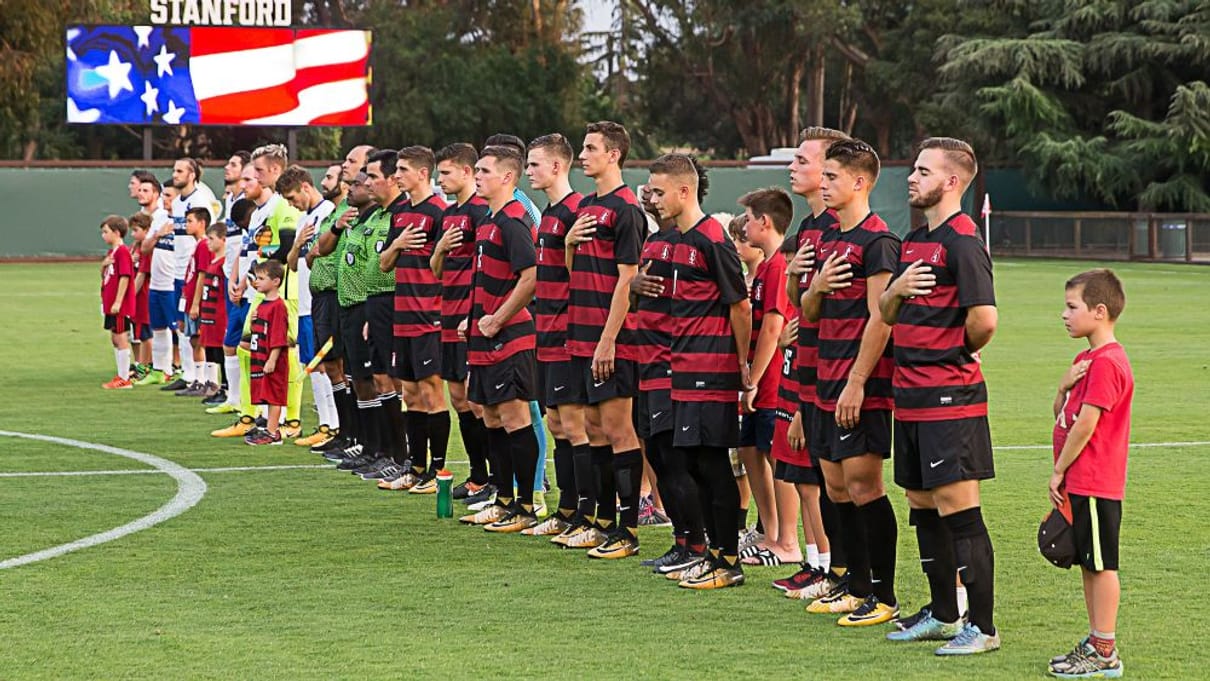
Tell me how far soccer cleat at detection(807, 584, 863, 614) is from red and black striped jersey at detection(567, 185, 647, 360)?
67.7 inches

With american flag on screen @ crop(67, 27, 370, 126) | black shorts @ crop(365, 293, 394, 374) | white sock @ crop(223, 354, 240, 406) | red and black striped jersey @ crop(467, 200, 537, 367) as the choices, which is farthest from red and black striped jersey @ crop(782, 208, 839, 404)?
american flag on screen @ crop(67, 27, 370, 126)

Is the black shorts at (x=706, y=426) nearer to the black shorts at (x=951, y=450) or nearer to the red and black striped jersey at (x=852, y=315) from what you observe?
the red and black striped jersey at (x=852, y=315)

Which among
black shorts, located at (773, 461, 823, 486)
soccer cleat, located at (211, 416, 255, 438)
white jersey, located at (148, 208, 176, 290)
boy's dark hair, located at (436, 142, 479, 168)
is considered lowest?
soccer cleat, located at (211, 416, 255, 438)

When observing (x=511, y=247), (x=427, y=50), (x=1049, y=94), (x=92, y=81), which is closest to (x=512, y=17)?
(x=427, y=50)

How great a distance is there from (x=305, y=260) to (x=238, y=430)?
161cm

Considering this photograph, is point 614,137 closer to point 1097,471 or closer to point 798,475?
point 798,475

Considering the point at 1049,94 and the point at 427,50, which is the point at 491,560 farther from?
the point at 427,50

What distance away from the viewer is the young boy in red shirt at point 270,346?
13.4 metres

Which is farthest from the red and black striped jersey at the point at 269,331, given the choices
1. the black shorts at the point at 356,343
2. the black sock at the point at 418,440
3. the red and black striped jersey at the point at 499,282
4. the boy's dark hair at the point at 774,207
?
the boy's dark hair at the point at 774,207

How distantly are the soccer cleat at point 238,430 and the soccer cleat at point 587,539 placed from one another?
520 cm

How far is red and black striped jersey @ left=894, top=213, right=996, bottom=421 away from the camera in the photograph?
22.0 feet

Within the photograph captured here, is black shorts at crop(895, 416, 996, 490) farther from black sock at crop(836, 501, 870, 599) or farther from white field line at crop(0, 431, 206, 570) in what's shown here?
white field line at crop(0, 431, 206, 570)

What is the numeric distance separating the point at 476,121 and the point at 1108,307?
56254 millimetres

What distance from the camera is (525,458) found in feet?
32.1
